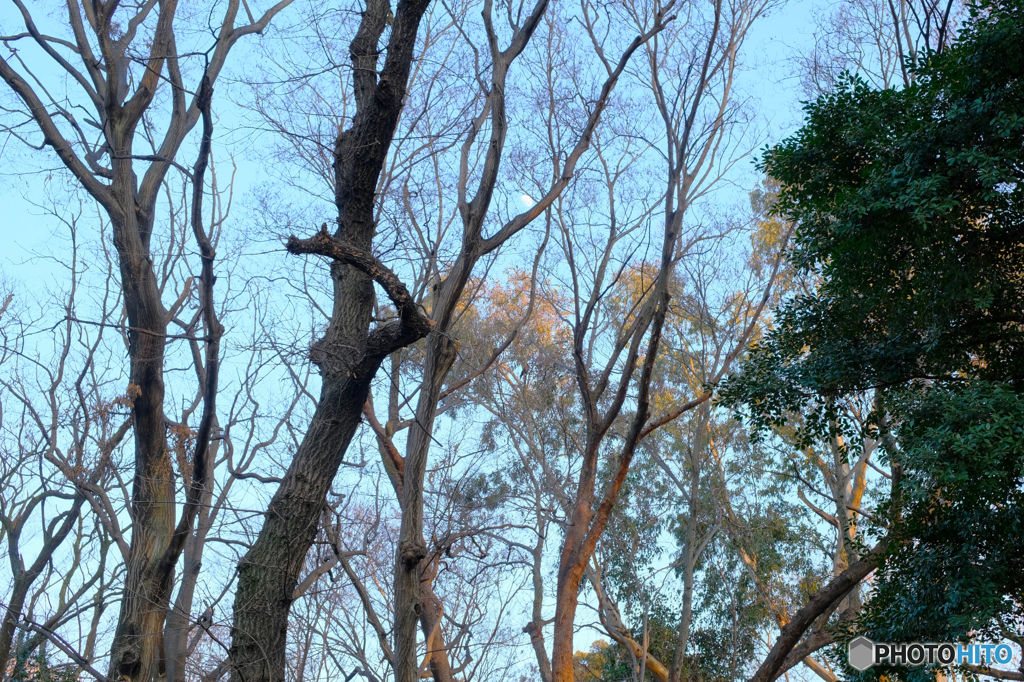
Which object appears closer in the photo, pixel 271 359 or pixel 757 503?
pixel 271 359

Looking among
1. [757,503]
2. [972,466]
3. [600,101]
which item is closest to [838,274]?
[972,466]

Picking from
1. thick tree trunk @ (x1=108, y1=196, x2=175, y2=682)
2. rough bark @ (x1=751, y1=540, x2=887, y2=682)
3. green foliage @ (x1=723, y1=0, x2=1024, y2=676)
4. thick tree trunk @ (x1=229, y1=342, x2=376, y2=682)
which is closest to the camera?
thick tree trunk @ (x1=229, y1=342, x2=376, y2=682)

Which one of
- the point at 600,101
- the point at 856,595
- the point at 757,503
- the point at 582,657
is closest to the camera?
the point at 600,101

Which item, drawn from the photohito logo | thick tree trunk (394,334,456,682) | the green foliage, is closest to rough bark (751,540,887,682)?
the green foliage

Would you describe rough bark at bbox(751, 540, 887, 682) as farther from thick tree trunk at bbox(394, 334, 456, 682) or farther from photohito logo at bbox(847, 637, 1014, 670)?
thick tree trunk at bbox(394, 334, 456, 682)

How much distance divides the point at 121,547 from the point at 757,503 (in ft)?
31.4

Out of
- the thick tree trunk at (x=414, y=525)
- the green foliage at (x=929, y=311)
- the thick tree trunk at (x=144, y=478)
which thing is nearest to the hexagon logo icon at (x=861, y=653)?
Result: the green foliage at (x=929, y=311)

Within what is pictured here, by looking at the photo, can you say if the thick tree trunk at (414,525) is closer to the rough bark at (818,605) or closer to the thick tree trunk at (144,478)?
the thick tree trunk at (144,478)

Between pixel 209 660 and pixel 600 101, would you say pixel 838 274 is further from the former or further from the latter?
pixel 209 660

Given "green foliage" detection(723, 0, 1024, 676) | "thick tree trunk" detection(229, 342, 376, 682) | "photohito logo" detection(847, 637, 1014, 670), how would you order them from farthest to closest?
"photohito logo" detection(847, 637, 1014, 670)
"green foliage" detection(723, 0, 1024, 676)
"thick tree trunk" detection(229, 342, 376, 682)

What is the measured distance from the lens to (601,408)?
1069cm

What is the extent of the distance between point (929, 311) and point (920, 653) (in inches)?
88.3

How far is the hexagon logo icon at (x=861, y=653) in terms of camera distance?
578 cm

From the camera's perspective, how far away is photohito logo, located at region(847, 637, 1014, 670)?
4938 mm
